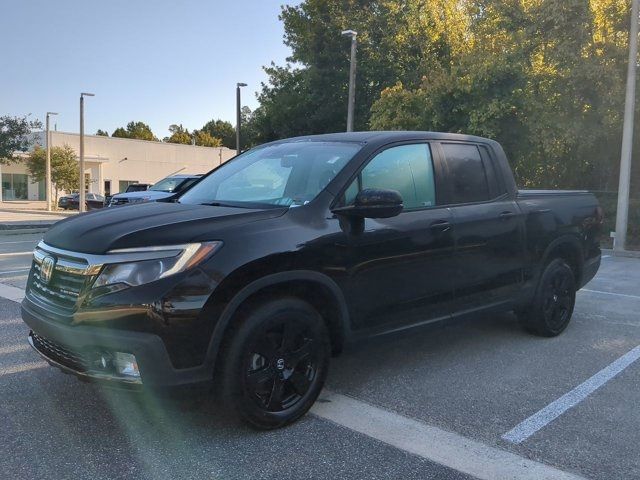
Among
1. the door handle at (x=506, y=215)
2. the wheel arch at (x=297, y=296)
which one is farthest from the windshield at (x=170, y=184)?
the wheel arch at (x=297, y=296)

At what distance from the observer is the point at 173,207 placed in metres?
3.81

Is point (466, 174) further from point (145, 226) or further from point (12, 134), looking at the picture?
point (12, 134)

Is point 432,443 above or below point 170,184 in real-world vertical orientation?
below

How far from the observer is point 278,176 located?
4.17m

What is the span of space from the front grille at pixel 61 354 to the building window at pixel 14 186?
56217 millimetres

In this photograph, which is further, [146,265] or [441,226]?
[441,226]

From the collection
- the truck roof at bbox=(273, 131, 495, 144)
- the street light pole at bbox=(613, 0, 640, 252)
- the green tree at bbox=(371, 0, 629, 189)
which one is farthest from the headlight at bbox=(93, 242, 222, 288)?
the green tree at bbox=(371, 0, 629, 189)

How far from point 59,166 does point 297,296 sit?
143 ft

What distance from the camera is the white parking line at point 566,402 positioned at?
11.4 feet

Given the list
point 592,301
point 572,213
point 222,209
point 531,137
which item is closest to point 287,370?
point 222,209

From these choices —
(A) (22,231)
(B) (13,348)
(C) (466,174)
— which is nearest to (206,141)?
(A) (22,231)

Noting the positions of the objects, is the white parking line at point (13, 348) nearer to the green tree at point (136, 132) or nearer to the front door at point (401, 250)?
the front door at point (401, 250)

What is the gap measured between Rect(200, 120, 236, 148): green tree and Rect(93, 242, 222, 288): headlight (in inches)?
3728

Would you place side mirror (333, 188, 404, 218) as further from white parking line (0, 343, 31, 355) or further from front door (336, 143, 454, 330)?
white parking line (0, 343, 31, 355)
